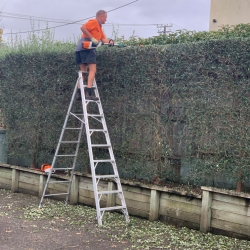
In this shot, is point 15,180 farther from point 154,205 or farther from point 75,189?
point 154,205

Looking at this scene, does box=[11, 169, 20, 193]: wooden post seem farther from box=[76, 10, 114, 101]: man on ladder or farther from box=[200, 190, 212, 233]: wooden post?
box=[200, 190, 212, 233]: wooden post

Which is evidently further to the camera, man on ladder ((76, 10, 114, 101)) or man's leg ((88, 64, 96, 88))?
man's leg ((88, 64, 96, 88))

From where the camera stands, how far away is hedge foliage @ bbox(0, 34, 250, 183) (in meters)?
5.54

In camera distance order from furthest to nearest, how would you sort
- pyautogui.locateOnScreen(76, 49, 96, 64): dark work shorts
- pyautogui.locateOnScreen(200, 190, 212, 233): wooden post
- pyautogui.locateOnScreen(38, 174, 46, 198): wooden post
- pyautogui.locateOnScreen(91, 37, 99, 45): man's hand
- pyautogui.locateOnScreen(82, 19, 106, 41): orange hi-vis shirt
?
pyautogui.locateOnScreen(38, 174, 46, 198): wooden post
pyautogui.locateOnScreen(76, 49, 96, 64): dark work shorts
pyautogui.locateOnScreen(82, 19, 106, 41): orange hi-vis shirt
pyautogui.locateOnScreen(91, 37, 99, 45): man's hand
pyautogui.locateOnScreen(200, 190, 212, 233): wooden post

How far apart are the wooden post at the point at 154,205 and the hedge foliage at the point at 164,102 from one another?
1.55ft

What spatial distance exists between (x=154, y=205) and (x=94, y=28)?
3.18 meters

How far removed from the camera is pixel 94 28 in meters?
6.54

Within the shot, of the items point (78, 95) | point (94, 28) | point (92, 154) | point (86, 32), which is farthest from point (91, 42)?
point (92, 154)

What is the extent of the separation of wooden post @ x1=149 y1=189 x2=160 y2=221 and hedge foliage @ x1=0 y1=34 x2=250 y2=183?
47cm

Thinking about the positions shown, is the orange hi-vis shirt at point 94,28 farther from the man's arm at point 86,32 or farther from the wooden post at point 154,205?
the wooden post at point 154,205

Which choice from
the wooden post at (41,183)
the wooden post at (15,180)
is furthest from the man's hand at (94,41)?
the wooden post at (15,180)

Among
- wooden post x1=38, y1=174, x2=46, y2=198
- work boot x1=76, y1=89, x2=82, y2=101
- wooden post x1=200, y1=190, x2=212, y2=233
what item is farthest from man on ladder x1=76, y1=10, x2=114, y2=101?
wooden post x1=200, y1=190, x2=212, y2=233

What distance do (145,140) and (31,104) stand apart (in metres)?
3.06

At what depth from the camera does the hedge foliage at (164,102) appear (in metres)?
5.54
